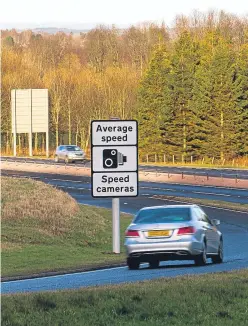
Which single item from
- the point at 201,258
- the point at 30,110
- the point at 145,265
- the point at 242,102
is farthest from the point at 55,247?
the point at 30,110

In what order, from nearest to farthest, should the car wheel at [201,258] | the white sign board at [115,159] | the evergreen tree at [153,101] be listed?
the car wheel at [201,258], the white sign board at [115,159], the evergreen tree at [153,101]

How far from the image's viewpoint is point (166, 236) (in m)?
23.2

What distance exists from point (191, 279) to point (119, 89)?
361 feet

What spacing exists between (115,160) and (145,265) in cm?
334

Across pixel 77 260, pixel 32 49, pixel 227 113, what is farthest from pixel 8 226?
pixel 32 49

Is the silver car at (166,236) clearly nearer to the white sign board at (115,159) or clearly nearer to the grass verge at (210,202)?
the white sign board at (115,159)

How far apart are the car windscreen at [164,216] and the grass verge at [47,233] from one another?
2.59 metres

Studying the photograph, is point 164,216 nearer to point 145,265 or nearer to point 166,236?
point 166,236

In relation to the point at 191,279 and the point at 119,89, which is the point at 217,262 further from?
the point at 119,89

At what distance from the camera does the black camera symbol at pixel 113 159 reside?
2862cm

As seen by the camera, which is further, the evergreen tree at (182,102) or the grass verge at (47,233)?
the evergreen tree at (182,102)

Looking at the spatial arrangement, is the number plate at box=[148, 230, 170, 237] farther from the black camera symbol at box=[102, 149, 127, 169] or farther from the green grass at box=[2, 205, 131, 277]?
the black camera symbol at box=[102, 149, 127, 169]

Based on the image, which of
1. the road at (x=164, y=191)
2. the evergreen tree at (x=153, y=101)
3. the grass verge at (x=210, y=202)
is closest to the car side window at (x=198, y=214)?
the grass verge at (x=210, y=202)

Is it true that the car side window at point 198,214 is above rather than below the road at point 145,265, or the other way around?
above
